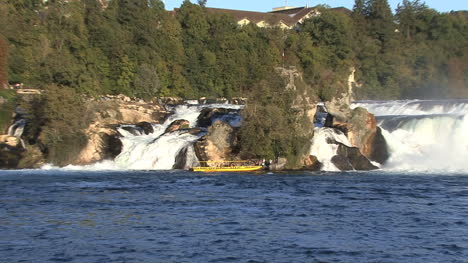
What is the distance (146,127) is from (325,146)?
15.8 meters

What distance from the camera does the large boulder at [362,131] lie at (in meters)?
59.1

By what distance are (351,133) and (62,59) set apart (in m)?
32.1

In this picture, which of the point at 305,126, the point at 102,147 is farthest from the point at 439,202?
the point at 102,147

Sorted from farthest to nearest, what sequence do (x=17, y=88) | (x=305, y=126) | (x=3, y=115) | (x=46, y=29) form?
(x=46, y=29) < (x=17, y=88) < (x=3, y=115) < (x=305, y=126)

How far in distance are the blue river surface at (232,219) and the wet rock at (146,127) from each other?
45.8 feet

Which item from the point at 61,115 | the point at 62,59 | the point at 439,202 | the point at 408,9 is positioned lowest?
the point at 439,202

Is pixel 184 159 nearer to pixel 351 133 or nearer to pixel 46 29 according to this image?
pixel 351 133

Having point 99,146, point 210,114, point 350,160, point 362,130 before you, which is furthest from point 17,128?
point 362,130

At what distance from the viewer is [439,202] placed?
122ft

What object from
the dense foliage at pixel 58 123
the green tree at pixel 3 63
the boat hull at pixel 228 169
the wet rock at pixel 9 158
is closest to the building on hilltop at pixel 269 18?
the green tree at pixel 3 63

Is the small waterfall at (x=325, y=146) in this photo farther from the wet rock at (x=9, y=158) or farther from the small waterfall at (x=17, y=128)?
the small waterfall at (x=17, y=128)

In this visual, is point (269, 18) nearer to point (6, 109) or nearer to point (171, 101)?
point (171, 101)

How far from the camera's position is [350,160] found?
56750 millimetres

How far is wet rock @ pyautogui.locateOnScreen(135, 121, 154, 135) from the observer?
2439 inches
